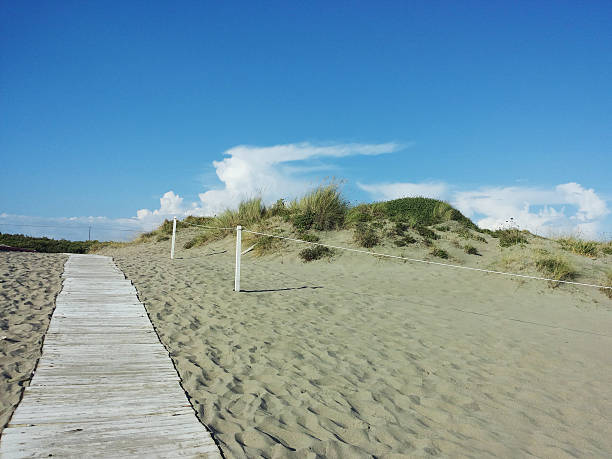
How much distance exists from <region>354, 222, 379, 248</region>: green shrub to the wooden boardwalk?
1020 centimetres

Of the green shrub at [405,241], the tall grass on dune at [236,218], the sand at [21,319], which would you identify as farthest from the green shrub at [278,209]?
the sand at [21,319]

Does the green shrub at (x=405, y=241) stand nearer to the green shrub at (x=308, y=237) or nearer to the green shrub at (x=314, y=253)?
the green shrub at (x=314, y=253)

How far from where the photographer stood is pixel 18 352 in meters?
4.72

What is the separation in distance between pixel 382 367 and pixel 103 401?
3148mm

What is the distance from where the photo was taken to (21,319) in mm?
6008

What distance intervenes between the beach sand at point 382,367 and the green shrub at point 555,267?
1532 millimetres

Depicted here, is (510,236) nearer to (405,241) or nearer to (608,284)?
(405,241)

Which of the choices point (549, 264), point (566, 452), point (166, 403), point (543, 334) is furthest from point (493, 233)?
point (166, 403)

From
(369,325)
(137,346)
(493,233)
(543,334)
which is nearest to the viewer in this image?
(137,346)

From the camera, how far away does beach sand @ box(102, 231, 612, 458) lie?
365cm

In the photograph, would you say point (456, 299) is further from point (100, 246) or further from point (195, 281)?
point (100, 246)

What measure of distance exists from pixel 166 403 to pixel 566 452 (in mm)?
3487

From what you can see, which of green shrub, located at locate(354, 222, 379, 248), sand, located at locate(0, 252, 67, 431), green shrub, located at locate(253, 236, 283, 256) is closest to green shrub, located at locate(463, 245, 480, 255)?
green shrub, located at locate(354, 222, 379, 248)

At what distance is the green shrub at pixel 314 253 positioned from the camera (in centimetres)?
1445
